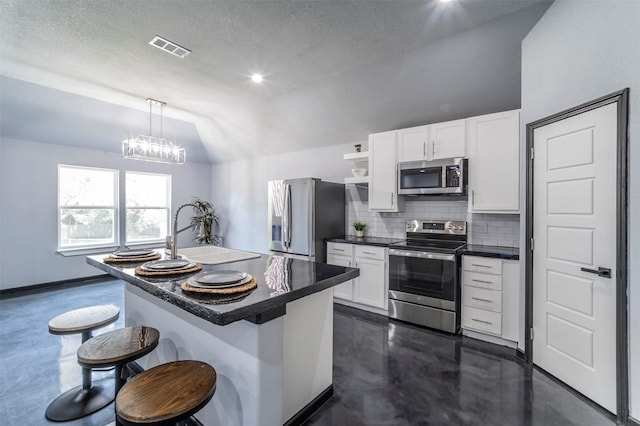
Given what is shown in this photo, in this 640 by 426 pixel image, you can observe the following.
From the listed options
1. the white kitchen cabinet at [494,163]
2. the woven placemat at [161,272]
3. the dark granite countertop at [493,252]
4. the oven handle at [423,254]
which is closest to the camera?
the woven placemat at [161,272]

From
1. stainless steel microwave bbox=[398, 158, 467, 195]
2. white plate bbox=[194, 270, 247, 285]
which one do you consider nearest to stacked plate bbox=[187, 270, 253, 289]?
white plate bbox=[194, 270, 247, 285]

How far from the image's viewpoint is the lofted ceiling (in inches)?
94.0

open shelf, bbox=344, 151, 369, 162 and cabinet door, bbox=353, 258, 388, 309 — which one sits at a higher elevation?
open shelf, bbox=344, 151, 369, 162

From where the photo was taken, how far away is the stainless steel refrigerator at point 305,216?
13.6 ft

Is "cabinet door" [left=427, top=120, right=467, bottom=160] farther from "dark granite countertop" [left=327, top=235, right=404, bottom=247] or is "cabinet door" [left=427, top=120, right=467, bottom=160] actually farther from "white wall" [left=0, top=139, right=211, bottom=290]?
"white wall" [left=0, top=139, right=211, bottom=290]

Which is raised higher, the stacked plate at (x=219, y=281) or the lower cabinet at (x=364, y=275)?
the stacked plate at (x=219, y=281)

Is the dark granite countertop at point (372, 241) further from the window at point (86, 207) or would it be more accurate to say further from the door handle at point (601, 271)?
the window at point (86, 207)

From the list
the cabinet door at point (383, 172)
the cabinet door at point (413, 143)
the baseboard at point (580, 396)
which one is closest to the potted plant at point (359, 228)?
the cabinet door at point (383, 172)

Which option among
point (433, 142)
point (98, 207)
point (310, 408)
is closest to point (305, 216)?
point (433, 142)

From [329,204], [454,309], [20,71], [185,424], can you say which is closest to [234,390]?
[185,424]

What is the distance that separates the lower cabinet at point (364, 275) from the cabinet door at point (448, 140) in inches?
54.1

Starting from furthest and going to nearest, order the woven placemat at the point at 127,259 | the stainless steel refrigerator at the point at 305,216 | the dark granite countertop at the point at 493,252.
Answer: the stainless steel refrigerator at the point at 305,216 → the dark granite countertop at the point at 493,252 → the woven placemat at the point at 127,259

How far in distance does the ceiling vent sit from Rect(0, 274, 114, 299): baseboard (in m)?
4.62

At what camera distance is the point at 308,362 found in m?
1.87
